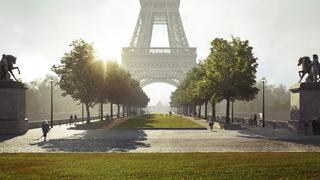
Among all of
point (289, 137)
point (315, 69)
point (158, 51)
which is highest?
point (158, 51)

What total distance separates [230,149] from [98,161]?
9788 millimetres

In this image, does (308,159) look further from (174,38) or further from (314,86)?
(174,38)

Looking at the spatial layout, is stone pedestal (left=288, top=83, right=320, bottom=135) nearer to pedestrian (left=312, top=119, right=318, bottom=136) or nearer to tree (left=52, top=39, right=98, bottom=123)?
pedestrian (left=312, top=119, right=318, bottom=136)

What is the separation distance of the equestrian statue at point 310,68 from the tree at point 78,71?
24356 millimetres

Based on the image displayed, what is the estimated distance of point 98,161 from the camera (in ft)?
66.0

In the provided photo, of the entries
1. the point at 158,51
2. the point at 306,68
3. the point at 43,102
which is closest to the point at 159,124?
the point at 306,68

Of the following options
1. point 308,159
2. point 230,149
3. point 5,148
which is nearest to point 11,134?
point 5,148

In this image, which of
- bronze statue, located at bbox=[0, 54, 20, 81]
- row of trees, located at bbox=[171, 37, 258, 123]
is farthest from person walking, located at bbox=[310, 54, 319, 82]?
bronze statue, located at bbox=[0, 54, 20, 81]

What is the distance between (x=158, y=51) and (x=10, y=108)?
11954 centimetres

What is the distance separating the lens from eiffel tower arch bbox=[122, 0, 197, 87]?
15288cm

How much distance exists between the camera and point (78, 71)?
54.3 meters

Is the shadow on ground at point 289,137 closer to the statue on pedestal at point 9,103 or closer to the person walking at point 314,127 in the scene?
the person walking at point 314,127

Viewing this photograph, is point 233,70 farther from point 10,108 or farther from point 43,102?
point 43,102

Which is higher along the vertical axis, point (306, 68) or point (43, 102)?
point (306, 68)
